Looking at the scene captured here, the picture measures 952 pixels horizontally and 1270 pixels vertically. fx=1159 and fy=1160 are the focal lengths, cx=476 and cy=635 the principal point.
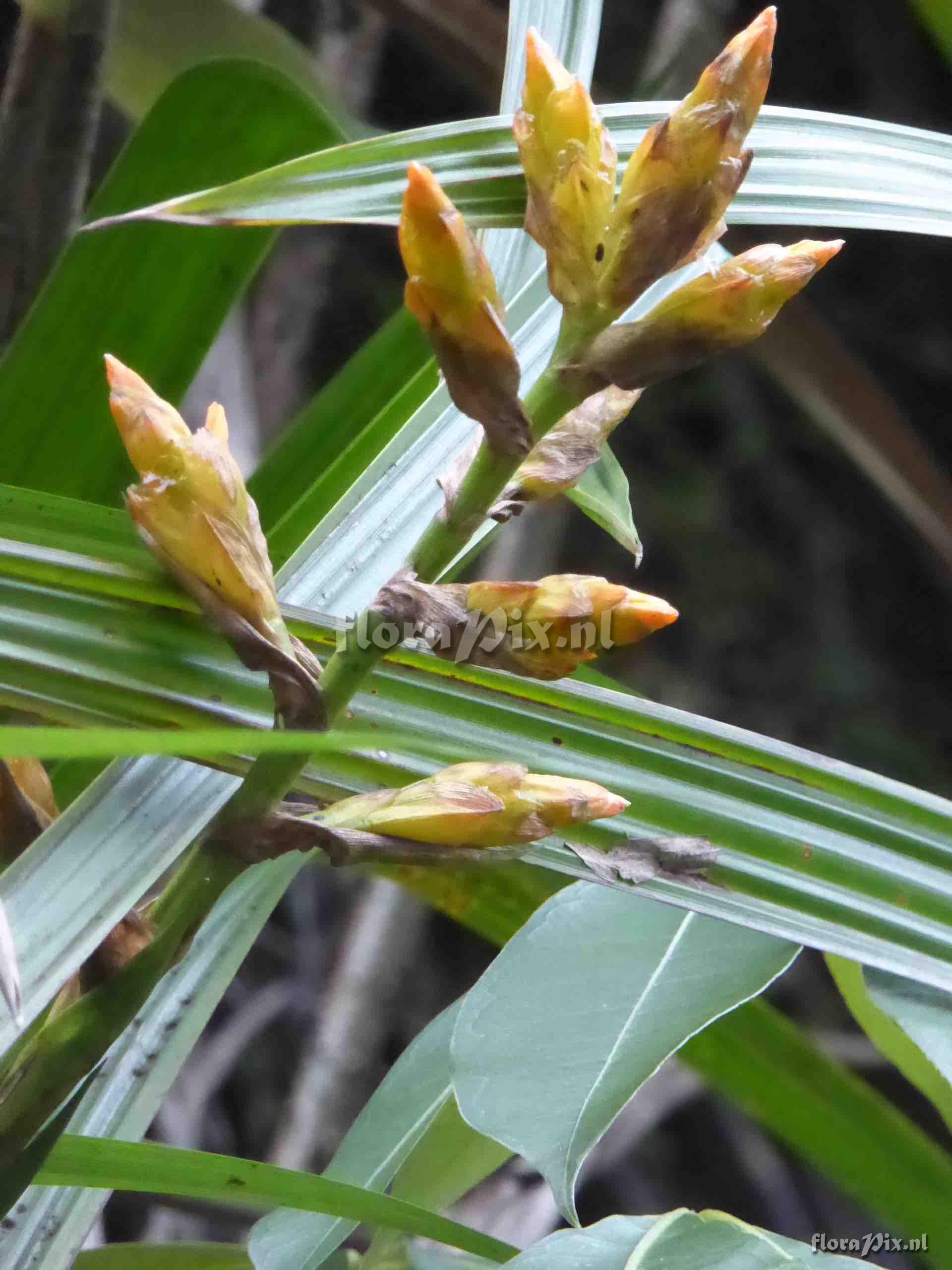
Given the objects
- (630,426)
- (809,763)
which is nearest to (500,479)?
(809,763)

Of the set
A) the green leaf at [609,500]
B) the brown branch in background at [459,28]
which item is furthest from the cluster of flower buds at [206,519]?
the brown branch in background at [459,28]

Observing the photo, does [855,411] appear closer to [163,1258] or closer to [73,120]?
[73,120]

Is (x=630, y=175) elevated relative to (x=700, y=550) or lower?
lower

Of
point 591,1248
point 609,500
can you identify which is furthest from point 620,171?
point 591,1248

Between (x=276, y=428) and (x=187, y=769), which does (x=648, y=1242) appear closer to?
(x=187, y=769)

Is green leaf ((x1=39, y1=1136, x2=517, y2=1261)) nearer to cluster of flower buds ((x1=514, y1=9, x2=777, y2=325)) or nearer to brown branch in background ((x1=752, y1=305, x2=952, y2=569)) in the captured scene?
cluster of flower buds ((x1=514, y1=9, x2=777, y2=325))

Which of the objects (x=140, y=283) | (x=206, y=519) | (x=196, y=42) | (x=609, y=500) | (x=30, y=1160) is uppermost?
(x=196, y=42)

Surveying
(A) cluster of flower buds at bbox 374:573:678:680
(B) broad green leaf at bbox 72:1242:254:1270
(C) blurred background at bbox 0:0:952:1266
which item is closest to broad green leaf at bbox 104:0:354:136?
(C) blurred background at bbox 0:0:952:1266
